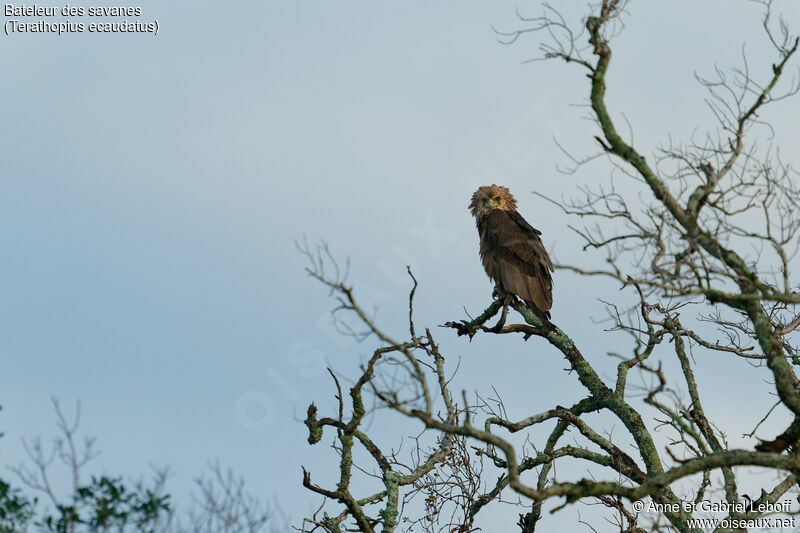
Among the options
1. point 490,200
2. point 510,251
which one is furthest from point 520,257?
point 490,200

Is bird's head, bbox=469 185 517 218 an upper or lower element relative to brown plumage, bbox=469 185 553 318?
upper

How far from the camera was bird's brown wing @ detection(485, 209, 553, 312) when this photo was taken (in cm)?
913

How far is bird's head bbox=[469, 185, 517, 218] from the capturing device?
10805mm

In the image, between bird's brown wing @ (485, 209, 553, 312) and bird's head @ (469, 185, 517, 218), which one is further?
bird's head @ (469, 185, 517, 218)

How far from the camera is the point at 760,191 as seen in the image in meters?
5.56

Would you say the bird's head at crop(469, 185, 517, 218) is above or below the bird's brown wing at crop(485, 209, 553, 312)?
above

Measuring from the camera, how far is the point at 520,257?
9.66 metres

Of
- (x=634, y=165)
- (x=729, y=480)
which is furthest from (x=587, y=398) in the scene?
(x=634, y=165)

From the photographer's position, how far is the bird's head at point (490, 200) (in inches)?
425

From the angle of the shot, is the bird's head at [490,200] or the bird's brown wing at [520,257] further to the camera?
the bird's head at [490,200]

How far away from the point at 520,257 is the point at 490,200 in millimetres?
1376

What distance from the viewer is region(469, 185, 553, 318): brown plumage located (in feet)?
30.0

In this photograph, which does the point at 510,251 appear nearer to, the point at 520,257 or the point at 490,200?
the point at 520,257

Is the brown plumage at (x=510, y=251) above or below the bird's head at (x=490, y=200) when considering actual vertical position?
below
